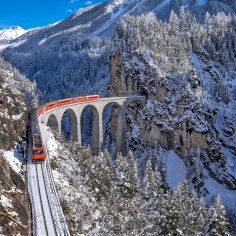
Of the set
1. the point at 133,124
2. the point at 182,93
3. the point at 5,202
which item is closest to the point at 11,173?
the point at 5,202

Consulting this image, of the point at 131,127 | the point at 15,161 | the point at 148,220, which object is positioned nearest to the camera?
Result: the point at 15,161

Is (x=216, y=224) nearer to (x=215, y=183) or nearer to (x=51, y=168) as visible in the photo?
(x=51, y=168)

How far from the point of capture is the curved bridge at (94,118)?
7956cm

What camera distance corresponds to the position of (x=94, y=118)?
89938mm

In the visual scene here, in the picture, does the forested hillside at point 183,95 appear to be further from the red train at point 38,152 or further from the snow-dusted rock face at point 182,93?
the red train at point 38,152

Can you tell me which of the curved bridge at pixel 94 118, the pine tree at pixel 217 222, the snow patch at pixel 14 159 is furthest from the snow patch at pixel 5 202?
the curved bridge at pixel 94 118

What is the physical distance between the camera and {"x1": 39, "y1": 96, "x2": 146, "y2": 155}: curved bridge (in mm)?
79562

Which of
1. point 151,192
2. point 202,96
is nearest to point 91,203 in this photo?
point 151,192

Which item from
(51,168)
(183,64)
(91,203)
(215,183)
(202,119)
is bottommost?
(215,183)

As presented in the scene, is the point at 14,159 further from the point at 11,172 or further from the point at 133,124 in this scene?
the point at 133,124

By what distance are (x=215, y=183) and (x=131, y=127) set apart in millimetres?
28764

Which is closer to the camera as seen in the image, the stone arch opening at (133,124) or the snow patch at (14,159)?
the snow patch at (14,159)

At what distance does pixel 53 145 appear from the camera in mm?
56219

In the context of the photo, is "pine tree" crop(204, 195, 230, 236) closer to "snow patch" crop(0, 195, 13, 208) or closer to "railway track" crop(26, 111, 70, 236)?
"railway track" crop(26, 111, 70, 236)
